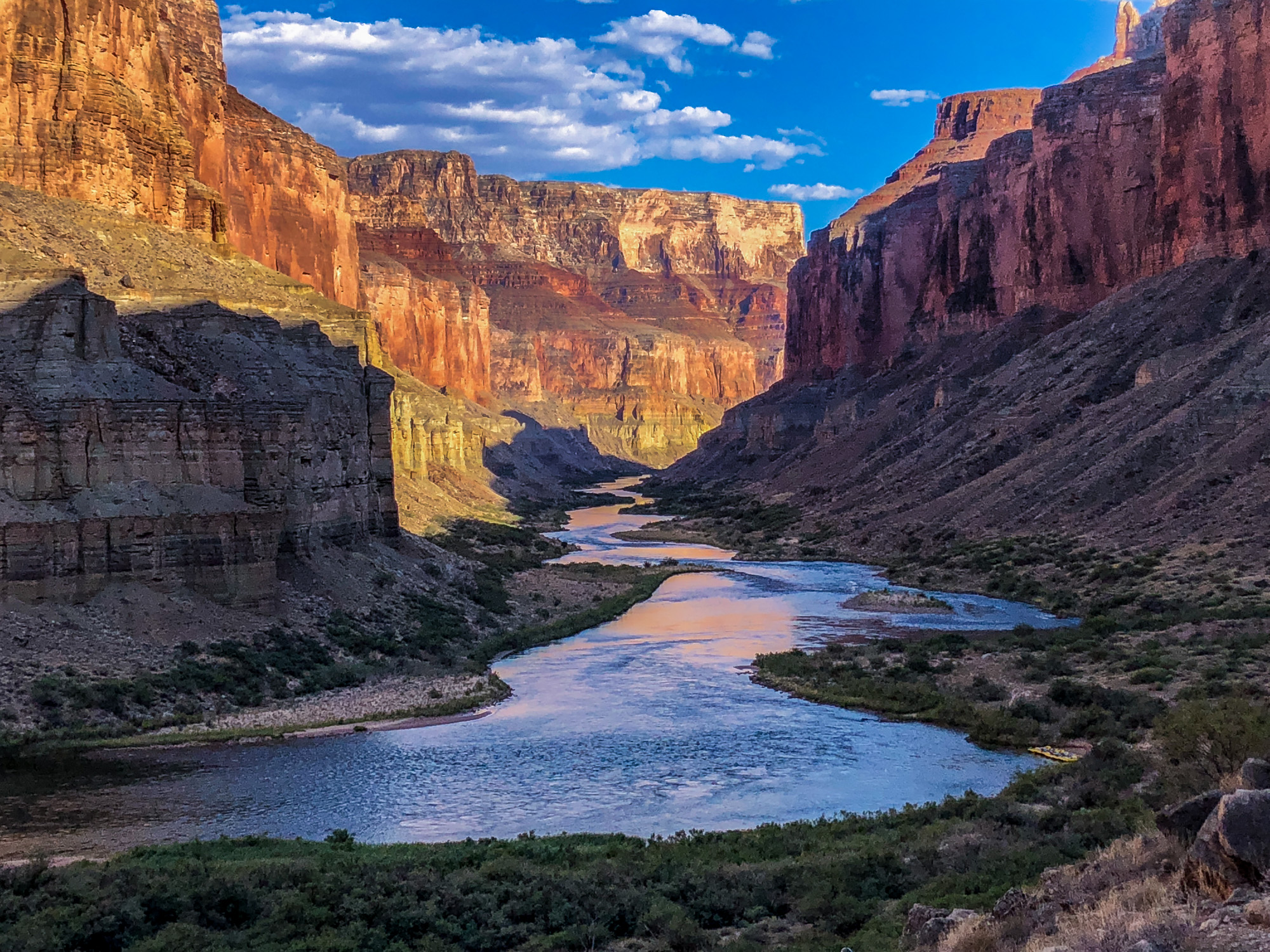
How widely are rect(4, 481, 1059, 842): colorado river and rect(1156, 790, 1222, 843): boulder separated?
1121cm

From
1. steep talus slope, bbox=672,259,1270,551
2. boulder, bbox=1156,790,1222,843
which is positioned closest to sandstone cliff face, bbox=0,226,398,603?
boulder, bbox=1156,790,1222,843

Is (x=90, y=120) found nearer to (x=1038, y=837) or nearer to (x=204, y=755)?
(x=204, y=755)

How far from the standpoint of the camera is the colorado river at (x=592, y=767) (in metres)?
23.7

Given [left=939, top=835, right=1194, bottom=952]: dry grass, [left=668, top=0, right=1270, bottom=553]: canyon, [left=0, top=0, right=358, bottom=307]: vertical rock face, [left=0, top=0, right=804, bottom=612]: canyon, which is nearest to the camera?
[left=939, top=835, right=1194, bottom=952]: dry grass

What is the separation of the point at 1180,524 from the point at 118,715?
129 feet

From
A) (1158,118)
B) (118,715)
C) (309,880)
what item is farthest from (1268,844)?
(1158,118)

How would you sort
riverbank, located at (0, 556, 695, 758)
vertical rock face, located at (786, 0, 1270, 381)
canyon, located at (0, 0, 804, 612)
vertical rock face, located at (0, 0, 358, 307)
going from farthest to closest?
vertical rock face, located at (786, 0, 1270, 381), vertical rock face, located at (0, 0, 358, 307), canyon, located at (0, 0, 804, 612), riverbank, located at (0, 556, 695, 758)

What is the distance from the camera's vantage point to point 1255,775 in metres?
12.9

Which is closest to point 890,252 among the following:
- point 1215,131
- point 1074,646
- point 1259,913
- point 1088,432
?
point 1215,131

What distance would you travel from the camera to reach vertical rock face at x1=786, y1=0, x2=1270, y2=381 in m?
70.5

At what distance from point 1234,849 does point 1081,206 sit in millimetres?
87337

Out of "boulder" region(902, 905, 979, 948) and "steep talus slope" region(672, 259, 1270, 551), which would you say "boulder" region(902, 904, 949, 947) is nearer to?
"boulder" region(902, 905, 979, 948)

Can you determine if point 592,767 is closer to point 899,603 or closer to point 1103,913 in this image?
point 1103,913

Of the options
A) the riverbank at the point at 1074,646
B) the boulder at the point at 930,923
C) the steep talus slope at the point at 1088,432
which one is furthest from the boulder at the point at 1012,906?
the steep talus slope at the point at 1088,432
